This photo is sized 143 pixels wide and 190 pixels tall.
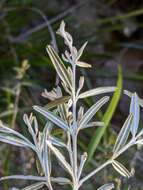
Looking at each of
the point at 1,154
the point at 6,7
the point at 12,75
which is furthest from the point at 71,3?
the point at 1,154

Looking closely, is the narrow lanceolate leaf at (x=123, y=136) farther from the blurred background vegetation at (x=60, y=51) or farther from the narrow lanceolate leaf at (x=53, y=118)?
the blurred background vegetation at (x=60, y=51)

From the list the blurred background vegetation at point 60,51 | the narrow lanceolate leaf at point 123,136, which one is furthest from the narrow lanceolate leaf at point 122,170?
the blurred background vegetation at point 60,51

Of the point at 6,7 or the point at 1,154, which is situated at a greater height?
the point at 6,7

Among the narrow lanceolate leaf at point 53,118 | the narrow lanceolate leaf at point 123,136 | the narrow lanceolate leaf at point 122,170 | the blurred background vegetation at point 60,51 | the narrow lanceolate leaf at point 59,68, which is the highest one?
the blurred background vegetation at point 60,51

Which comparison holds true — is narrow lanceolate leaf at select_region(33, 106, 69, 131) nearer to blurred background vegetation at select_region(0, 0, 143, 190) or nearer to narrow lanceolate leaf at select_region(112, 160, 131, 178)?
narrow lanceolate leaf at select_region(112, 160, 131, 178)

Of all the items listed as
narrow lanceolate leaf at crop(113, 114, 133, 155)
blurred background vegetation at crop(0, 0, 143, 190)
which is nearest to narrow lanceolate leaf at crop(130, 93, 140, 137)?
narrow lanceolate leaf at crop(113, 114, 133, 155)

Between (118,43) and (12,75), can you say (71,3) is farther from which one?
(12,75)

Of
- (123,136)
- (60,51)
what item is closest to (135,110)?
(123,136)

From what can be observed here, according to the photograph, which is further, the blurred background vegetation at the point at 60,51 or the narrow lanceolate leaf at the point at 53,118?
the blurred background vegetation at the point at 60,51
